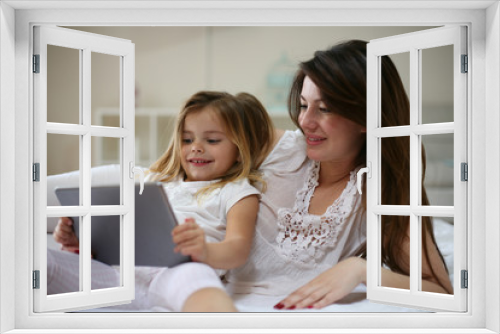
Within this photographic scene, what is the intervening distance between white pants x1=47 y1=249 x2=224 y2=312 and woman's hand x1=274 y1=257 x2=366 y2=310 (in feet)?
1.67

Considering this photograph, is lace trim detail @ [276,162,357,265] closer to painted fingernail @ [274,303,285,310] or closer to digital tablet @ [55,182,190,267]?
painted fingernail @ [274,303,285,310]

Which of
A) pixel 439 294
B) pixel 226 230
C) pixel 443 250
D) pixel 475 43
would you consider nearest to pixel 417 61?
pixel 475 43

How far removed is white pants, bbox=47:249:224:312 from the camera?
3016mm

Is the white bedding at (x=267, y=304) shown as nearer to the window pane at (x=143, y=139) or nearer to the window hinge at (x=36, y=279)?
the window hinge at (x=36, y=279)

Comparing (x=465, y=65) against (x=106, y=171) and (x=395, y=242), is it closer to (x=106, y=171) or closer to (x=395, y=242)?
(x=395, y=242)

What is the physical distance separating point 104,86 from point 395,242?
3.17 meters

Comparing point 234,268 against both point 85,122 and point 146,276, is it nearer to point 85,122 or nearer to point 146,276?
point 146,276

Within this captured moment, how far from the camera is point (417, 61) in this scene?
2.83 metres

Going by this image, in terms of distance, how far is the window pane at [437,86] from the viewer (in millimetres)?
4754

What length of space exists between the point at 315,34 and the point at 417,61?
A: 78.8 inches

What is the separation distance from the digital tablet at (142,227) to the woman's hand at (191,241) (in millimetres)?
43

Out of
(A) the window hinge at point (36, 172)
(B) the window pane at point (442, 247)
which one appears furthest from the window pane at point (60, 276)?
(B) the window pane at point (442, 247)

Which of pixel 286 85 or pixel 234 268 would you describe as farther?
pixel 286 85

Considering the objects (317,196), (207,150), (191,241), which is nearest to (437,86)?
(317,196)
